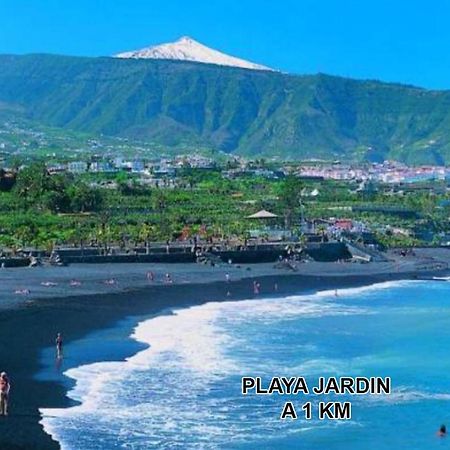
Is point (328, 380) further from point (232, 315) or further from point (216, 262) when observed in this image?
point (216, 262)

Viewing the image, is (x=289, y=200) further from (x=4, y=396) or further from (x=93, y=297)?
(x=4, y=396)

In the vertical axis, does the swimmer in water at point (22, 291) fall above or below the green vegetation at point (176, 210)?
below

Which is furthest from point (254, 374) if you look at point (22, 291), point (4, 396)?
point (22, 291)

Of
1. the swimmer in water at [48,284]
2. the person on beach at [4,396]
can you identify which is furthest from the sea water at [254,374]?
the swimmer in water at [48,284]

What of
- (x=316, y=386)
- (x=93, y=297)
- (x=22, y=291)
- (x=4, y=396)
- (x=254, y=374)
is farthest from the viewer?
(x=93, y=297)

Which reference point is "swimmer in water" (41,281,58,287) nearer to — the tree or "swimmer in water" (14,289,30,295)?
"swimmer in water" (14,289,30,295)

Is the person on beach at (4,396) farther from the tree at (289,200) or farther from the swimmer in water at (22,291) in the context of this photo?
the tree at (289,200)
